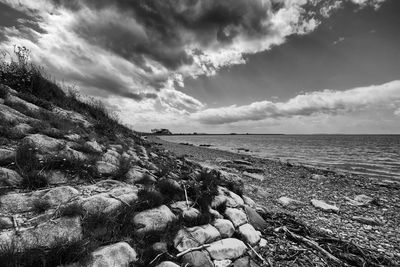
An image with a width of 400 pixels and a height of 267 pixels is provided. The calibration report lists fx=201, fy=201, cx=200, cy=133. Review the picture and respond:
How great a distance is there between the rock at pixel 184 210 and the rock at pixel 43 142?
10.6 feet

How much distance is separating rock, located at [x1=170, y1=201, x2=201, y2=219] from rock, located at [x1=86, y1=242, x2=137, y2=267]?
1473 millimetres

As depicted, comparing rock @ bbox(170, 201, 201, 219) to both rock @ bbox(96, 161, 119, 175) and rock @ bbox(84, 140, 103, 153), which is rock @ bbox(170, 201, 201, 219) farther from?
rock @ bbox(84, 140, 103, 153)

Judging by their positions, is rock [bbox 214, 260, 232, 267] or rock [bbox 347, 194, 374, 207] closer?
rock [bbox 214, 260, 232, 267]

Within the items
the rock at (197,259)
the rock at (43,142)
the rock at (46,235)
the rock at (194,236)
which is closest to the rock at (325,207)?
the rock at (194,236)

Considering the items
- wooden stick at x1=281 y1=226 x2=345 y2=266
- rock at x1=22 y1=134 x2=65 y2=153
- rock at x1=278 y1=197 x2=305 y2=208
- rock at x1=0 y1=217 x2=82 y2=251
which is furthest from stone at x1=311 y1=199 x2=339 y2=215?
rock at x1=22 y1=134 x2=65 y2=153

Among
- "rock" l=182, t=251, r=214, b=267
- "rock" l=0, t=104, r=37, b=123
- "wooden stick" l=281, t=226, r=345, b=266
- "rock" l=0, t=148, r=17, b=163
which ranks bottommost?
"wooden stick" l=281, t=226, r=345, b=266

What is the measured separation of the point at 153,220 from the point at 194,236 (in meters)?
0.88

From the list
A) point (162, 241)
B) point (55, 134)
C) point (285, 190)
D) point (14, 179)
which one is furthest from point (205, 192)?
point (285, 190)

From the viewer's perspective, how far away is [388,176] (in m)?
19.9

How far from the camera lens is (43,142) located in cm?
499

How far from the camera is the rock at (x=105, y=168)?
5.11 meters

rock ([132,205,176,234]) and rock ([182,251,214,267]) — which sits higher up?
rock ([132,205,176,234])

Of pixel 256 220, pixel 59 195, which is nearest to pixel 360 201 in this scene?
pixel 256 220

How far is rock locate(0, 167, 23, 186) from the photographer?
3.59 meters
